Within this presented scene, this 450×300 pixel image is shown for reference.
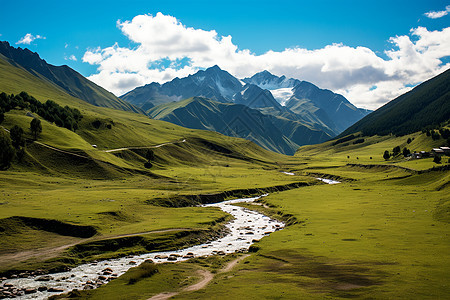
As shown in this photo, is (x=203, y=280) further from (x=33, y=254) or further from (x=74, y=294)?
(x=33, y=254)

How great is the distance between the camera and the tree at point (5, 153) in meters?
121

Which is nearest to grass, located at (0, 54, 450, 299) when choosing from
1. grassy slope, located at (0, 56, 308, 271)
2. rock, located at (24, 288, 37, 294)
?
grassy slope, located at (0, 56, 308, 271)

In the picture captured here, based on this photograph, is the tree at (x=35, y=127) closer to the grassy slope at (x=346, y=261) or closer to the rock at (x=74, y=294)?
the grassy slope at (x=346, y=261)

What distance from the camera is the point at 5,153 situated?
4801 inches

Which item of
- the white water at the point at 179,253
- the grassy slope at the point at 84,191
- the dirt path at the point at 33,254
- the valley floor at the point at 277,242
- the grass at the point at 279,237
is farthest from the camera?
the grassy slope at the point at 84,191

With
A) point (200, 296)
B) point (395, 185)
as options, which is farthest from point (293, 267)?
point (395, 185)

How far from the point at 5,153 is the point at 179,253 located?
10086cm

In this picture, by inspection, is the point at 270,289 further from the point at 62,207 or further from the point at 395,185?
the point at 395,185

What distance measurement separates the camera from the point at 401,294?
102 ft

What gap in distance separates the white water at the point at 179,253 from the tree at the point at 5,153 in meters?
91.6

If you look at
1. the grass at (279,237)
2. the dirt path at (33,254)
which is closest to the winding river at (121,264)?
the grass at (279,237)

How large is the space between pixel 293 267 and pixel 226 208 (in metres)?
65.2

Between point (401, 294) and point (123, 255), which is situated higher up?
point (401, 294)

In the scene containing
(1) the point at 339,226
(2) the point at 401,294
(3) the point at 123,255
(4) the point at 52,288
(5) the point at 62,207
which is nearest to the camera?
(2) the point at 401,294
